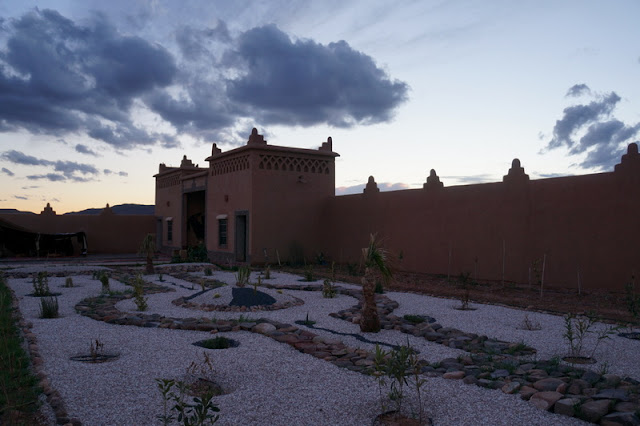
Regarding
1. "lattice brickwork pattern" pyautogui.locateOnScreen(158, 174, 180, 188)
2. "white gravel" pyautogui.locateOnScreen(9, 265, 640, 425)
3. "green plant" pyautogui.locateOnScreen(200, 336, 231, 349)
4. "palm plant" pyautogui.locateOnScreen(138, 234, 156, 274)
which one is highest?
"lattice brickwork pattern" pyautogui.locateOnScreen(158, 174, 180, 188)

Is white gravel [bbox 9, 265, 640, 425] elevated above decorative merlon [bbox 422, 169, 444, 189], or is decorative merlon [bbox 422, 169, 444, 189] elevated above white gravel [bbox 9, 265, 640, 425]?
decorative merlon [bbox 422, 169, 444, 189]

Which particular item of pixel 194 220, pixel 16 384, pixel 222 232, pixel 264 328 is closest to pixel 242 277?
pixel 264 328

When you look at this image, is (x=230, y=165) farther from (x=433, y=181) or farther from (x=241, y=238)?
(x=433, y=181)

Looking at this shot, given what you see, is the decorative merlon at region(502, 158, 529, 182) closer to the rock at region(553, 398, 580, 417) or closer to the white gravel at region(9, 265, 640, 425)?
the white gravel at region(9, 265, 640, 425)

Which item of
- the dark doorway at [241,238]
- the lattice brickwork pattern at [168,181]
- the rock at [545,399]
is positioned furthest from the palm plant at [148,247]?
the rock at [545,399]

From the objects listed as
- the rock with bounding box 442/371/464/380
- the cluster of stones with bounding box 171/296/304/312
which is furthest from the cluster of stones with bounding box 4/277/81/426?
the rock with bounding box 442/371/464/380

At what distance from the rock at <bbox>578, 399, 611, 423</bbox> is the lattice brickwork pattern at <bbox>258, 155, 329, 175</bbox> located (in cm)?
1469

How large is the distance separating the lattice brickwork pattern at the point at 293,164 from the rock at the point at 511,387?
13982 millimetres

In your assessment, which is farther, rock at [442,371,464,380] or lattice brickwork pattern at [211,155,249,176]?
lattice brickwork pattern at [211,155,249,176]

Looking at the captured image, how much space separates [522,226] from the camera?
12008 mm

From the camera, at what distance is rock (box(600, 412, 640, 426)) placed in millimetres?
3686

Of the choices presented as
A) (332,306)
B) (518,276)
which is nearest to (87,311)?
(332,306)

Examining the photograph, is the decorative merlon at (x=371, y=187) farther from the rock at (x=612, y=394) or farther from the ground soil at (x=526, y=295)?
the rock at (x=612, y=394)

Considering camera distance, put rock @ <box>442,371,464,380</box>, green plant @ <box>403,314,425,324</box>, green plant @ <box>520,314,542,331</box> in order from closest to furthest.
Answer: rock @ <box>442,371,464,380</box> → green plant @ <box>520,314,542,331</box> → green plant @ <box>403,314,425,324</box>
